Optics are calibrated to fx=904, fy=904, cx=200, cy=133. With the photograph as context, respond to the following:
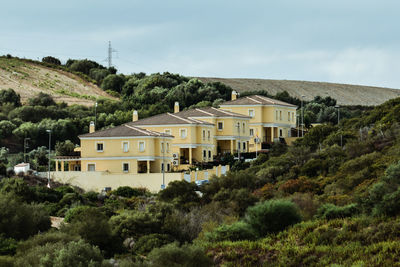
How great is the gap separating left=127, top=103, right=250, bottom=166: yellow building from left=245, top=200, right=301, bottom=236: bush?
3710cm

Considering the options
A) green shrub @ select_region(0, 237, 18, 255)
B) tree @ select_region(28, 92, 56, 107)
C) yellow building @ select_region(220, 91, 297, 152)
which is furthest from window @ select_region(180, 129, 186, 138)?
tree @ select_region(28, 92, 56, 107)

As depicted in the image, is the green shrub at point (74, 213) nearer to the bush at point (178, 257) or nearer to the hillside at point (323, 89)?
the bush at point (178, 257)

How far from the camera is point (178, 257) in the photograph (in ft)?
92.4

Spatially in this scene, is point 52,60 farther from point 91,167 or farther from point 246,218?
point 246,218

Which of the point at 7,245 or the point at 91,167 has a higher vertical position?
the point at 91,167

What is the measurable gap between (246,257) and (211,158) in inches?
1840

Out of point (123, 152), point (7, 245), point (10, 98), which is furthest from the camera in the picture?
point (10, 98)

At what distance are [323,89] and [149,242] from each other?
134 meters

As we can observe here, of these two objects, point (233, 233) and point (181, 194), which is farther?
point (181, 194)

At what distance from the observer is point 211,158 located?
79312mm

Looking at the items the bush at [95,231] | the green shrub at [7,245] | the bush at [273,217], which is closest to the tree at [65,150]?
the bush at [95,231]

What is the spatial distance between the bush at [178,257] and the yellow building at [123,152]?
4118 centimetres

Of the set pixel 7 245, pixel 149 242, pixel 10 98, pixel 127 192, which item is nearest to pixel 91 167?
pixel 127 192

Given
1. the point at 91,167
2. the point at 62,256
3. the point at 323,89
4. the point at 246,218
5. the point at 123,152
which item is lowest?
the point at 62,256
